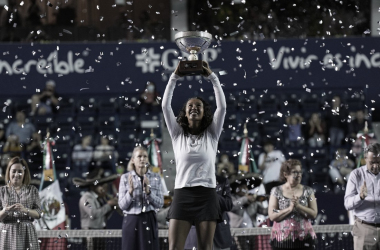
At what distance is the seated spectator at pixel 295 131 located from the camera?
11046 millimetres

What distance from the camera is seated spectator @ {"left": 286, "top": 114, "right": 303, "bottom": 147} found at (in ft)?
36.2

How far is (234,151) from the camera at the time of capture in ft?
37.3

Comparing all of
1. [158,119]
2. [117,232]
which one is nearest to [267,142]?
[158,119]

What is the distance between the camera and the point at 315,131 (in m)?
11.0

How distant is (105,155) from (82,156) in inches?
15.9

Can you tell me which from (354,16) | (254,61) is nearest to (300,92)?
(254,61)

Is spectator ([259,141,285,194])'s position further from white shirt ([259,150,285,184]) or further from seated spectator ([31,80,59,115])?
seated spectator ([31,80,59,115])

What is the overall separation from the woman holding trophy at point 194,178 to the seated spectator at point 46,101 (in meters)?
7.35

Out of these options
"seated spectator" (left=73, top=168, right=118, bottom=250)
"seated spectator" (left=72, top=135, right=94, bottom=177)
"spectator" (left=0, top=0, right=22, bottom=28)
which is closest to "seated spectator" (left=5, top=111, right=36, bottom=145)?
"seated spectator" (left=72, top=135, right=94, bottom=177)

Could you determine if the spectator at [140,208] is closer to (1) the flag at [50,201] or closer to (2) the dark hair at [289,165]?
(2) the dark hair at [289,165]

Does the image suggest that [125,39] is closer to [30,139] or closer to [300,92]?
[30,139]

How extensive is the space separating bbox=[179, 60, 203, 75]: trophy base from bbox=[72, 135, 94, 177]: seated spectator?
6.74 metres

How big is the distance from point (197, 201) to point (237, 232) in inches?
108

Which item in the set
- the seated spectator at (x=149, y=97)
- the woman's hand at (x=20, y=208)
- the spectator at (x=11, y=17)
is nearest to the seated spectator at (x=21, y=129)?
the spectator at (x=11, y=17)
